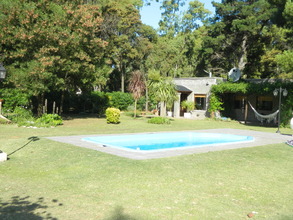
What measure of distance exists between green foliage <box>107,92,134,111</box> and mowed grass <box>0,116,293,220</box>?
21097 mm

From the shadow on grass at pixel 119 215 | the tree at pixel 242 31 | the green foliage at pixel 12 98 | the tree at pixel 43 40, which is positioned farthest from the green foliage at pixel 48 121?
the tree at pixel 242 31

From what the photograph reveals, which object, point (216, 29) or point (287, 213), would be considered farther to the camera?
point (216, 29)

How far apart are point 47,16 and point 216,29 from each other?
2003 centimetres

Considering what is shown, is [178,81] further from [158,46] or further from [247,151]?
[247,151]

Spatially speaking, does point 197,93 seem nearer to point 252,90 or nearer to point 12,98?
point 252,90

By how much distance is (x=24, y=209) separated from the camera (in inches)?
188

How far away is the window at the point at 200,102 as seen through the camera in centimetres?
2877

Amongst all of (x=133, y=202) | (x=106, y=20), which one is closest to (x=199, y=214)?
(x=133, y=202)

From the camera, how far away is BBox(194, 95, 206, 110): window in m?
28.8

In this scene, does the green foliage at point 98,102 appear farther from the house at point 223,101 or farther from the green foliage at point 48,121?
the green foliage at point 48,121

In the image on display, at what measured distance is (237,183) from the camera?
6582 millimetres

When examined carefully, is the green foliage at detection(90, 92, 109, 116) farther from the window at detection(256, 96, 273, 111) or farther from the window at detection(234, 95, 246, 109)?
the window at detection(256, 96, 273, 111)

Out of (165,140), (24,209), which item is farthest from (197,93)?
(24,209)

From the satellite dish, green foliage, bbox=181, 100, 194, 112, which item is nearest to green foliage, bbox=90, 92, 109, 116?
green foliage, bbox=181, 100, 194, 112
